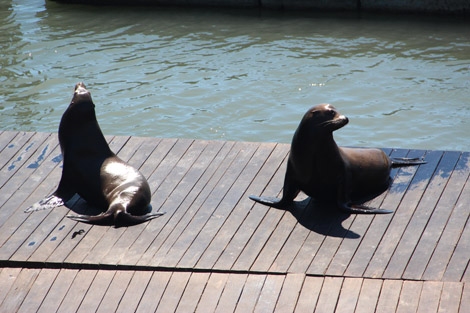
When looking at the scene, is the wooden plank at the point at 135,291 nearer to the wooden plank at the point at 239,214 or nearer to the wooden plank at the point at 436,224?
the wooden plank at the point at 239,214

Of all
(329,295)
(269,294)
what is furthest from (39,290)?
(329,295)

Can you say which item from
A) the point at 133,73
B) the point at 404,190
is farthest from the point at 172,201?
the point at 133,73

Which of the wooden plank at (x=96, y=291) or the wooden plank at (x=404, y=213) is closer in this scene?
the wooden plank at (x=96, y=291)

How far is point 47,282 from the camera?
16.2ft

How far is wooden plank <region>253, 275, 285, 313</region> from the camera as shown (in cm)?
451

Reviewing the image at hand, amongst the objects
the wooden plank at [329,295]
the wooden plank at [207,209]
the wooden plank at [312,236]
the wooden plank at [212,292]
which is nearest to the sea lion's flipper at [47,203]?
the wooden plank at [207,209]

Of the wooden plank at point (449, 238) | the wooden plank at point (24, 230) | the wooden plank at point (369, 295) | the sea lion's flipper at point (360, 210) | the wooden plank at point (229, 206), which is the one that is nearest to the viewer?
the wooden plank at point (369, 295)

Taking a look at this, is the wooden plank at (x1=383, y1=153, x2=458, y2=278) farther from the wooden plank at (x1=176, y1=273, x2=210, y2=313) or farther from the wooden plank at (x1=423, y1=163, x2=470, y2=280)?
the wooden plank at (x1=176, y1=273, x2=210, y2=313)

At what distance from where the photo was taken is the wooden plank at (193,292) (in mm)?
4574

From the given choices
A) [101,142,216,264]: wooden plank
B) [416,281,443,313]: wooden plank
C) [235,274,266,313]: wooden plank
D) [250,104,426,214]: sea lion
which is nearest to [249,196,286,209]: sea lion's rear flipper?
[250,104,426,214]: sea lion

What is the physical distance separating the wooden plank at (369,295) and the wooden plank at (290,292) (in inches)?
15.7

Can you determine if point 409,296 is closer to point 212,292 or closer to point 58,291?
point 212,292

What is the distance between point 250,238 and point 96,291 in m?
1.19

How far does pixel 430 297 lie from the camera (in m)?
4.44
